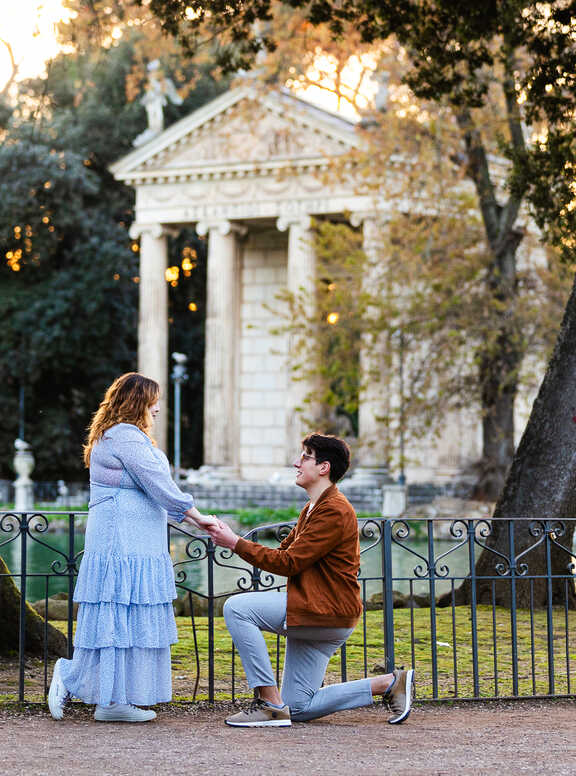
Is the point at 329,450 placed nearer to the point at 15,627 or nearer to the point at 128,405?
the point at 128,405

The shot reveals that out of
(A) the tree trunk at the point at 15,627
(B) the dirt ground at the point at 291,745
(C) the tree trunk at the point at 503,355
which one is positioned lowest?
(B) the dirt ground at the point at 291,745

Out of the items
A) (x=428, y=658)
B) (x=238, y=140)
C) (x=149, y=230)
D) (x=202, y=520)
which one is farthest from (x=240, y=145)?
(x=202, y=520)

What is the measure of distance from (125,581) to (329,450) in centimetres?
122

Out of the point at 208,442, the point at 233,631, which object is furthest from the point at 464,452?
the point at 233,631

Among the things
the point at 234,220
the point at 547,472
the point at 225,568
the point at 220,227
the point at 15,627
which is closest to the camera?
the point at 15,627

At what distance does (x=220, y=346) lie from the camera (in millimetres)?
42781

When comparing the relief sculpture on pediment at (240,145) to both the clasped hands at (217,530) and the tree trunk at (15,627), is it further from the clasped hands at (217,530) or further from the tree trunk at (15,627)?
the clasped hands at (217,530)

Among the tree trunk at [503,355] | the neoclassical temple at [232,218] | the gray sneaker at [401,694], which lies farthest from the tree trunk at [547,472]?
the neoclassical temple at [232,218]

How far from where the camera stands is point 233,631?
640cm

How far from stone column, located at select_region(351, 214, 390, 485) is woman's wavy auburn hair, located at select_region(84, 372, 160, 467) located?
22.6 m

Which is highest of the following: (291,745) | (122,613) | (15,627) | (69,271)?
(69,271)

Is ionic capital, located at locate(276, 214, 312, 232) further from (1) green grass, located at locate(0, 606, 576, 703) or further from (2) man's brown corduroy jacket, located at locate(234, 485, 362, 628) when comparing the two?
(2) man's brown corduroy jacket, located at locate(234, 485, 362, 628)

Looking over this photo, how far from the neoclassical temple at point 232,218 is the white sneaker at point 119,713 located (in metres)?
33.5

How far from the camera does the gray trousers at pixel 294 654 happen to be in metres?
6.36
